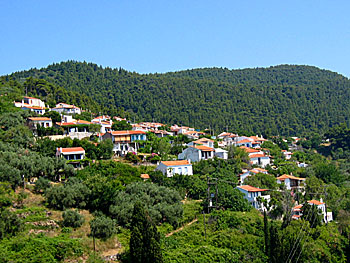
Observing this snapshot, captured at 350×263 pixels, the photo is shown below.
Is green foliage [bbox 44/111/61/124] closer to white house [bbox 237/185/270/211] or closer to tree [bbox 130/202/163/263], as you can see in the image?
white house [bbox 237/185/270/211]

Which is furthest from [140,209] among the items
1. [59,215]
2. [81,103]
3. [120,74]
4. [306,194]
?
[120,74]

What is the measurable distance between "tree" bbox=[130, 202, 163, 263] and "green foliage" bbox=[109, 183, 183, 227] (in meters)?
4.39

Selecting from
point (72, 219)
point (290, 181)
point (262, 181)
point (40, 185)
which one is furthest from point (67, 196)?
point (290, 181)

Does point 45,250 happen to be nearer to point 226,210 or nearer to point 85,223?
point 85,223

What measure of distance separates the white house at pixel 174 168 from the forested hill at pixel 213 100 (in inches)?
2382

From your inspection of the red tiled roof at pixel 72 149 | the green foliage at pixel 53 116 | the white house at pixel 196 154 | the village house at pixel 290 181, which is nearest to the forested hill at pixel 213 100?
the white house at pixel 196 154

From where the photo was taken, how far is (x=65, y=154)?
132 feet

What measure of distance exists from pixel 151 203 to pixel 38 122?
25334mm

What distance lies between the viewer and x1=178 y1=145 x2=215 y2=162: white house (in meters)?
50.4

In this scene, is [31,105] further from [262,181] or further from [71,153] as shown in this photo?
[262,181]

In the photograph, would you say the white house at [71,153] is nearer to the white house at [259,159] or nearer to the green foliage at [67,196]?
the green foliage at [67,196]

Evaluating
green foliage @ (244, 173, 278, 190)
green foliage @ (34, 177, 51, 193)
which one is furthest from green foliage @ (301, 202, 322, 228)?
green foliage @ (34, 177, 51, 193)

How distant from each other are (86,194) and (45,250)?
26.3 ft

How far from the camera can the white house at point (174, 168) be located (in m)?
41.8
